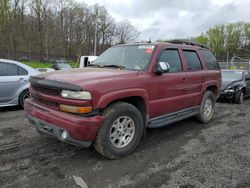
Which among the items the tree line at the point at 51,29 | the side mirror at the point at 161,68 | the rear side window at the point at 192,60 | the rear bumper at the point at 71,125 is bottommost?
the rear bumper at the point at 71,125

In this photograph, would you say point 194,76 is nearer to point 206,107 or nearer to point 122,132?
point 206,107

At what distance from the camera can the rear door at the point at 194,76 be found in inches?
198

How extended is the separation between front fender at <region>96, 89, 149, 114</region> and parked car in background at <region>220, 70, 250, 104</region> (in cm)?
616

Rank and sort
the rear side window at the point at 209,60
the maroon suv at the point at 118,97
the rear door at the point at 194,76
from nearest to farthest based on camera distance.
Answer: the maroon suv at the point at 118,97 → the rear door at the point at 194,76 → the rear side window at the point at 209,60

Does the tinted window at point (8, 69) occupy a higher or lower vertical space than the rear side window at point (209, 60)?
lower

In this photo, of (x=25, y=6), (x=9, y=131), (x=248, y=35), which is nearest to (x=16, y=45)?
(x=25, y=6)

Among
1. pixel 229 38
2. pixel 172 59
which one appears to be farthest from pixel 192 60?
pixel 229 38

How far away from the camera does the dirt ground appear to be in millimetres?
3062

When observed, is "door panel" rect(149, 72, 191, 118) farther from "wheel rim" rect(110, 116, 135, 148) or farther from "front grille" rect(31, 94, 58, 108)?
"front grille" rect(31, 94, 58, 108)

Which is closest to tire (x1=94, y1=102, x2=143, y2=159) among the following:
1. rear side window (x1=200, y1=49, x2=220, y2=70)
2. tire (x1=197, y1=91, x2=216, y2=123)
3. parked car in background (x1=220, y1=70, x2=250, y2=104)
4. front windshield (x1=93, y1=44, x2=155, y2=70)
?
front windshield (x1=93, y1=44, x2=155, y2=70)

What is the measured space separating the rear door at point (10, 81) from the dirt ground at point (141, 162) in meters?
1.62

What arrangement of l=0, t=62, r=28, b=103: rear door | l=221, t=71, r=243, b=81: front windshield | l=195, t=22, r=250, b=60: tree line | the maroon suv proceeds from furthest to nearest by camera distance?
l=195, t=22, r=250, b=60: tree line, l=221, t=71, r=243, b=81: front windshield, l=0, t=62, r=28, b=103: rear door, the maroon suv

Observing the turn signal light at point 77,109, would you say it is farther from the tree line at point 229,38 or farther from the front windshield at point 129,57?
the tree line at point 229,38

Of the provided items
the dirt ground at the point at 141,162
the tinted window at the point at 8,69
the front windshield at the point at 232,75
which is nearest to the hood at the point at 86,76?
the dirt ground at the point at 141,162
